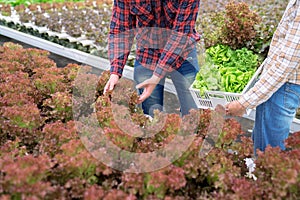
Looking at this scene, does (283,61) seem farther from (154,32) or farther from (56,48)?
(56,48)

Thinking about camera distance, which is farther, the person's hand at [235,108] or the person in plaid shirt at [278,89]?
the person's hand at [235,108]

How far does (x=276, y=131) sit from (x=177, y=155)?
776 mm

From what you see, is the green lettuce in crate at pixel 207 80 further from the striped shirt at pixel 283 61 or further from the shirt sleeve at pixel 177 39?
the striped shirt at pixel 283 61

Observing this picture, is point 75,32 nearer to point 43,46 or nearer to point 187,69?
point 43,46

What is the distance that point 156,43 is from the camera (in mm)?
2432

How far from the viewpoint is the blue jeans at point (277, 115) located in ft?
6.56

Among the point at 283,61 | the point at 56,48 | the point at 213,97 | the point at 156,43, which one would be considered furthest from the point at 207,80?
the point at 56,48

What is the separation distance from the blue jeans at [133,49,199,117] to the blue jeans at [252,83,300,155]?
1.79 ft

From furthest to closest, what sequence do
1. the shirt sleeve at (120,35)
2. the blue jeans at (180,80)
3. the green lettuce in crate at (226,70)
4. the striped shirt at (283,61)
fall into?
the green lettuce in crate at (226,70), the blue jeans at (180,80), the shirt sleeve at (120,35), the striped shirt at (283,61)

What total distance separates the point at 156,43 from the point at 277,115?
0.86 meters

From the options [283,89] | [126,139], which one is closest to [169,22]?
[283,89]

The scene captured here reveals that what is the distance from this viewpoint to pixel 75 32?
5328mm

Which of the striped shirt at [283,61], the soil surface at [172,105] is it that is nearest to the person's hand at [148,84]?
the striped shirt at [283,61]

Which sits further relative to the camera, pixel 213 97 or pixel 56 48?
pixel 56 48
